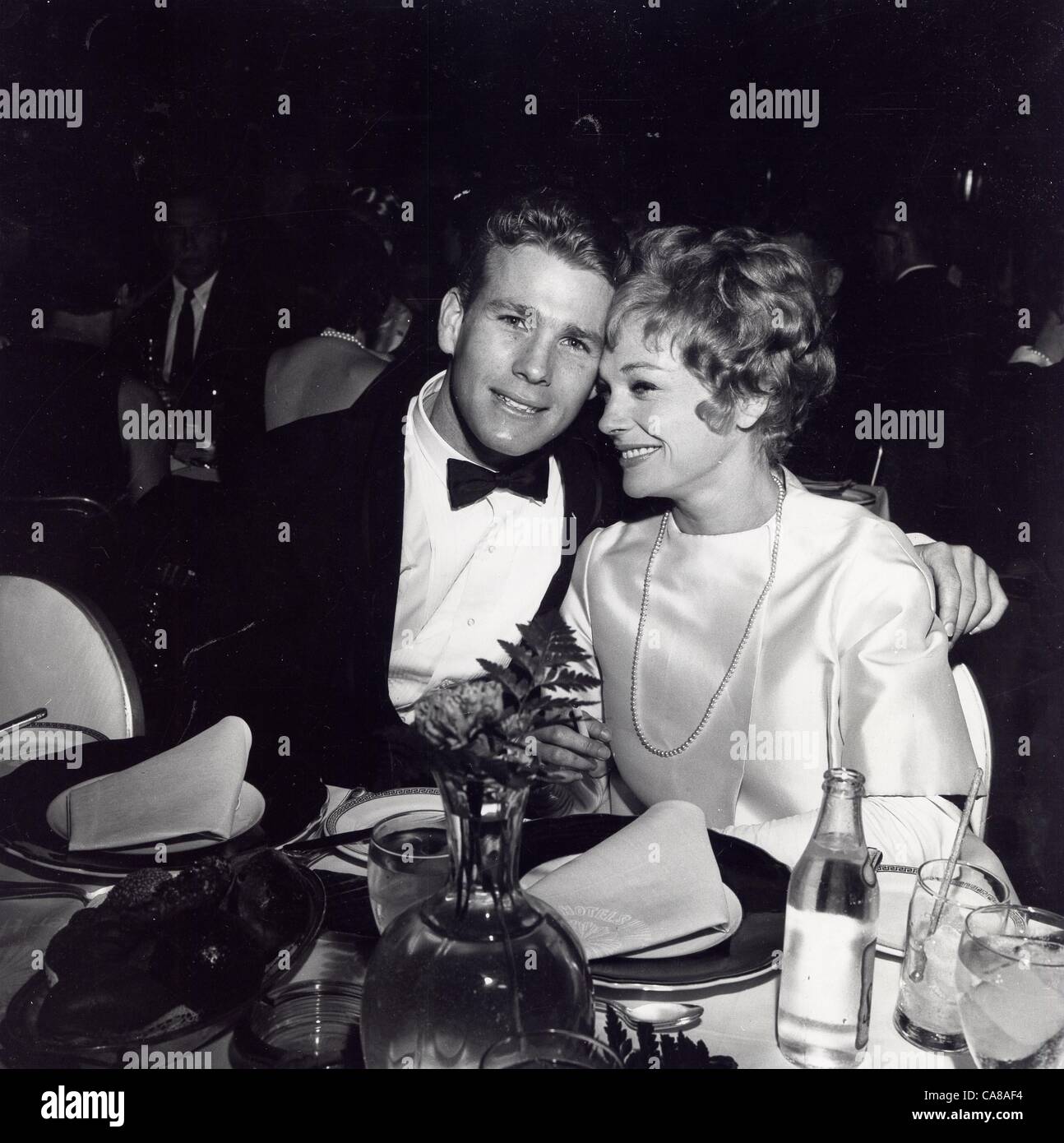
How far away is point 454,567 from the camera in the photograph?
1.67 m

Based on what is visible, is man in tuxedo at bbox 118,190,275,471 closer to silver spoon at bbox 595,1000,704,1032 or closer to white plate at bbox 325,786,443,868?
white plate at bbox 325,786,443,868

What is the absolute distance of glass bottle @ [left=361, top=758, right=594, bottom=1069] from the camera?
0.79 meters

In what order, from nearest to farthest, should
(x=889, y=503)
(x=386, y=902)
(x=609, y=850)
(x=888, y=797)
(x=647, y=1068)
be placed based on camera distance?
(x=647, y=1068) < (x=386, y=902) < (x=609, y=850) < (x=888, y=797) < (x=889, y=503)

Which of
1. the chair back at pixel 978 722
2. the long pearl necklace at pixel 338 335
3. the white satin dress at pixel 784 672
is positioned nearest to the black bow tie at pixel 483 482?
the white satin dress at pixel 784 672

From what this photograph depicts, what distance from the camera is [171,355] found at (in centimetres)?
156

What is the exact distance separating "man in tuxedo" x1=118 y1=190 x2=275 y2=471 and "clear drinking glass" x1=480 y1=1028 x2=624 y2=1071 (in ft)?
3.76

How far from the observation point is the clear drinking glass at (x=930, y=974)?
0.90 metres

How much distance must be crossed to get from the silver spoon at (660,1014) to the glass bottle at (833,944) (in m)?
0.08

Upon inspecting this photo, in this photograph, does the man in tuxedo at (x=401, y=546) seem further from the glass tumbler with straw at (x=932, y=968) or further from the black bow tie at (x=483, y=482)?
the glass tumbler with straw at (x=932, y=968)

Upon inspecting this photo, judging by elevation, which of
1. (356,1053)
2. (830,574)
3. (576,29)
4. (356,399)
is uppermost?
(576,29)

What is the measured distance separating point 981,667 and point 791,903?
0.81m

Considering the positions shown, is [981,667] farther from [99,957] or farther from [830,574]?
[99,957]

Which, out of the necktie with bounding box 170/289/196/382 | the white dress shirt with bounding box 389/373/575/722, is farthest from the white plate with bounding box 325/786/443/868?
the necktie with bounding box 170/289/196/382

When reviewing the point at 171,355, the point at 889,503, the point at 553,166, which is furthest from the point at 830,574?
the point at 171,355
